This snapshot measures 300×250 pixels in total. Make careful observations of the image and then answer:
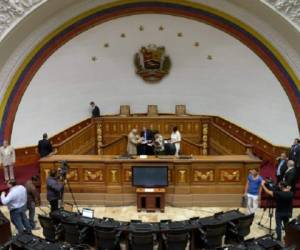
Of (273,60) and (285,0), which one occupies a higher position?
(285,0)

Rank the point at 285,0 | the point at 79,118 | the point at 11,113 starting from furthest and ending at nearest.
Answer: the point at 79,118, the point at 11,113, the point at 285,0

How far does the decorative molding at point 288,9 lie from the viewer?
10.8 m

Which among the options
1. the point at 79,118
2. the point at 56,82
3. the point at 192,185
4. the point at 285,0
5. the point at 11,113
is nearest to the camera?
the point at 192,185

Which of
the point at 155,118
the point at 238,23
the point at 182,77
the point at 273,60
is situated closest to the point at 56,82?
the point at 155,118

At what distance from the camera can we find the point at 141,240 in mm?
6379

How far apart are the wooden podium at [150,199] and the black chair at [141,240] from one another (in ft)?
8.23

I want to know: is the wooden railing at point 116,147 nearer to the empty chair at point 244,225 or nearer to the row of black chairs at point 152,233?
the row of black chairs at point 152,233

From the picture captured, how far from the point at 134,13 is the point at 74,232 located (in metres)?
9.80

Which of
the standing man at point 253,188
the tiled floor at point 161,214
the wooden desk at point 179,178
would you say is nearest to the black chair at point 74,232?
the tiled floor at point 161,214

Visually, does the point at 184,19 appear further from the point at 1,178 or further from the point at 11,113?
the point at 1,178

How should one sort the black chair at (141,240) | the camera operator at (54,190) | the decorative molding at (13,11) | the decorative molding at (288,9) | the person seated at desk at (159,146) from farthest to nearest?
the person seated at desk at (159,146) → the decorative molding at (288,9) → the decorative molding at (13,11) → the camera operator at (54,190) → the black chair at (141,240)

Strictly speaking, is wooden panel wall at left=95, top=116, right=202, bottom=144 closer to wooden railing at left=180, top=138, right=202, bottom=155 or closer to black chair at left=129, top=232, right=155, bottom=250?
wooden railing at left=180, top=138, right=202, bottom=155

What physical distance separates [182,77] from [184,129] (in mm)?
2270

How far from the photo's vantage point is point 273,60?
1305 centimetres
